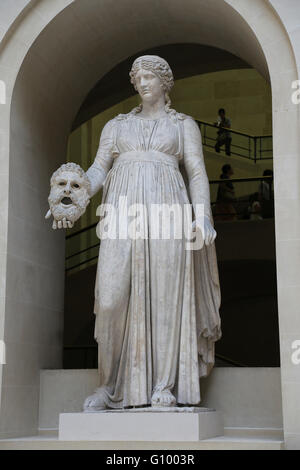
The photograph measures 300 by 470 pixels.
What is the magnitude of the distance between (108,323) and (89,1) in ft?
10.2

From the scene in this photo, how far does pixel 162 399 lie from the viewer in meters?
6.69

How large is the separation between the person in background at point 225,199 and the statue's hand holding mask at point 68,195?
324 inches

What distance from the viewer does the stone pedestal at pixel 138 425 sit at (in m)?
Result: 6.40

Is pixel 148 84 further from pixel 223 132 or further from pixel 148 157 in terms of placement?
pixel 223 132

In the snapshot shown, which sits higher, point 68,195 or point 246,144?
point 246,144

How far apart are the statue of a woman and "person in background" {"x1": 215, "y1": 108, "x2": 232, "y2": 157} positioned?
33.0ft

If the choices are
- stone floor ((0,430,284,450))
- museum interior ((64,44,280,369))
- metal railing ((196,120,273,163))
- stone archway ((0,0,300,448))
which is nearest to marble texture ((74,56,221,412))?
stone floor ((0,430,284,450))

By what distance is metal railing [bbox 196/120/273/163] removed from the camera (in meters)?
18.5

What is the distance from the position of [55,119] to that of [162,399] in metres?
3.45

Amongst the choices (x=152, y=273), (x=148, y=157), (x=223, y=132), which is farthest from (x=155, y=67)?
(x=223, y=132)

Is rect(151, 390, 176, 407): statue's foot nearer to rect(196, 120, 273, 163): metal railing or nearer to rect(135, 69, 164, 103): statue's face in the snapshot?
rect(135, 69, 164, 103): statue's face

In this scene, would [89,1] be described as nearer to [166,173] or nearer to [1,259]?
[166,173]
